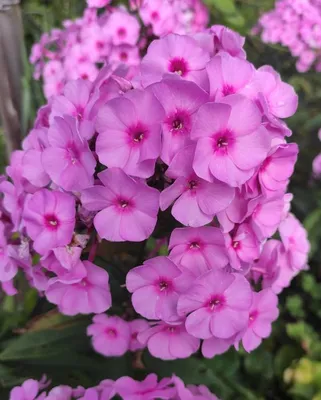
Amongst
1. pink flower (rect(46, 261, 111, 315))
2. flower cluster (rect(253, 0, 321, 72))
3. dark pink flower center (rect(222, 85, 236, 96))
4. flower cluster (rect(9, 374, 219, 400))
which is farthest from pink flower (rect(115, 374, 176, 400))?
flower cluster (rect(253, 0, 321, 72))

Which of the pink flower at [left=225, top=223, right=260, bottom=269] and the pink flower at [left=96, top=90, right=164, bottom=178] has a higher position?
the pink flower at [left=96, top=90, right=164, bottom=178]

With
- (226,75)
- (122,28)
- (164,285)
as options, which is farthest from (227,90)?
(122,28)

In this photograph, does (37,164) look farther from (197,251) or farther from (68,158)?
(197,251)

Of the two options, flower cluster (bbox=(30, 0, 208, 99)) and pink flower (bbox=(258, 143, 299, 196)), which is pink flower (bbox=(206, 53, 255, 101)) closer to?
pink flower (bbox=(258, 143, 299, 196))

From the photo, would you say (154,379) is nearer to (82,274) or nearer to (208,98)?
(82,274)

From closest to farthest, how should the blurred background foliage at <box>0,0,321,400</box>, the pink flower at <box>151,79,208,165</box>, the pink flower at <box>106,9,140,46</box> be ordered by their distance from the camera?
the pink flower at <box>151,79,208,165</box>, the blurred background foliage at <box>0,0,321,400</box>, the pink flower at <box>106,9,140,46</box>

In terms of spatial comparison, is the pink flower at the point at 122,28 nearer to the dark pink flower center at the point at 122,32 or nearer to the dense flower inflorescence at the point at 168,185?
the dark pink flower center at the point at 122,32
